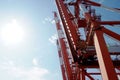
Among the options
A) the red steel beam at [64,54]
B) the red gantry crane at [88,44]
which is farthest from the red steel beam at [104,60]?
the red steel beam at [64,54]

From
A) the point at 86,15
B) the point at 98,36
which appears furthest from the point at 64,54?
the point at 98,36

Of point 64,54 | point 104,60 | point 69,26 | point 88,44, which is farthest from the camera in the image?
point 64,54

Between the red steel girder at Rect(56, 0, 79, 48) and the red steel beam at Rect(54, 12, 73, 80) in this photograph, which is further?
the red steel beam at Rect(54, 12, 73, 80)

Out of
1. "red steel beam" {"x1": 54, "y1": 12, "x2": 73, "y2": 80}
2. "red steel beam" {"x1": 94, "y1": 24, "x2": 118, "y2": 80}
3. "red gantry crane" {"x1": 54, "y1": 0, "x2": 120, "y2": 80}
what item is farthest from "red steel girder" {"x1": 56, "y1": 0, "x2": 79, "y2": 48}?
"red steel beam" {"x1": 54, "y1": 12, "x2": 73, "y2": 80}

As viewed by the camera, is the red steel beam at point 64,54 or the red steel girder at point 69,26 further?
the red steel beam at point 64,54

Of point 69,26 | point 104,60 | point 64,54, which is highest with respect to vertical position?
point 69,26

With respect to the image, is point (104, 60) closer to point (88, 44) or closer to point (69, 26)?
point (88, 44)

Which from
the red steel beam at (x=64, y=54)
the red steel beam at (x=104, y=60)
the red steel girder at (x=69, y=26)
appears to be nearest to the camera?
the red steel beam at (x=104, y=60)

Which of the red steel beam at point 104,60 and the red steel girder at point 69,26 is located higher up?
the red steel girder at point 69,26

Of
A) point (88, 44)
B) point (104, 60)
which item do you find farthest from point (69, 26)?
point (104, 60)

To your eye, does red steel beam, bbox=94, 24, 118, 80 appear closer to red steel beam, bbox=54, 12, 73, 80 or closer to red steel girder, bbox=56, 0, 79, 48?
red steel girder, bbox=56, 0, 79, 48

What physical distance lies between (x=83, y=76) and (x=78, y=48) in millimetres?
6553

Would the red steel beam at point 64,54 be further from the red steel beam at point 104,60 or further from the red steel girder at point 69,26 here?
the red steel beam at point 104,60

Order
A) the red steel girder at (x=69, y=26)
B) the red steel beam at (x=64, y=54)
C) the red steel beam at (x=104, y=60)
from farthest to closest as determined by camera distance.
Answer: the red steel beam at (x=64, y=54) < the red steel girder at (x=69, y=26) < the red steel beam at (x=104, y=60)
